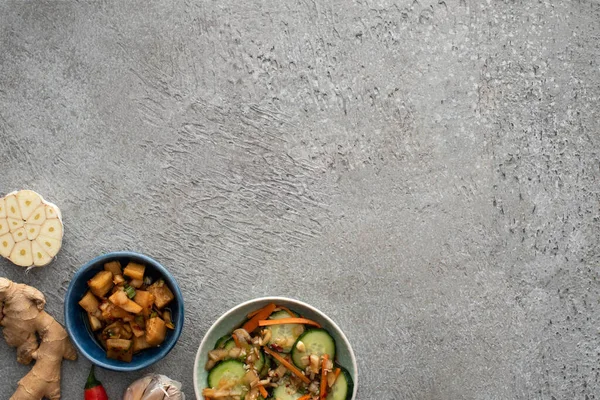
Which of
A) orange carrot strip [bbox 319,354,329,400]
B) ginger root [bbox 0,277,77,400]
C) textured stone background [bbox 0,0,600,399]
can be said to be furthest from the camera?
textured stone background [bbox 0,0,600,399]

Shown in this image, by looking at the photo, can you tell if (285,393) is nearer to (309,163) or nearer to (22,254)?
(309,163)

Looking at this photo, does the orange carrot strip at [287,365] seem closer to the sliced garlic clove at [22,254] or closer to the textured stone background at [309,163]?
the textured stone background at [309,163]

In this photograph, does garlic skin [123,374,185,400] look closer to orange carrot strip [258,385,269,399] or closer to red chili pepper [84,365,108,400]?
red chili pepper [84,365,108,400]

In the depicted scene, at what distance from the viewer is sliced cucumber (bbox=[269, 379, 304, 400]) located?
219 centimetres

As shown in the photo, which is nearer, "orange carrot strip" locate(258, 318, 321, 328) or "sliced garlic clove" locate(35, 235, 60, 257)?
"orange carrot strip" locate(258, 318, 321, 328)

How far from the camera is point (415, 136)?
2355mm

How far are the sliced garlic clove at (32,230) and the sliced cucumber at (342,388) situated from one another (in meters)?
1.10

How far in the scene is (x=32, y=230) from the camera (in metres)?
2.28

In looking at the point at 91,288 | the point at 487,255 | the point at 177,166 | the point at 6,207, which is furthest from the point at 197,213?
the point at 487,255

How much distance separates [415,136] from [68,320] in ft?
4.26

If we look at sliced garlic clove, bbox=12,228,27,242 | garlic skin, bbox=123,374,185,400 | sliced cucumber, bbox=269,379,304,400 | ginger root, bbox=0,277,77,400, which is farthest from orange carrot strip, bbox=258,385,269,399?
sliced garlic clove, bbox=12,228,27,242

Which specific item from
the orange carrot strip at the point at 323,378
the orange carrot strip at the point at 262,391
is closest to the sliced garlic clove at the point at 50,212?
the orange carrot strip at the point at 262,391

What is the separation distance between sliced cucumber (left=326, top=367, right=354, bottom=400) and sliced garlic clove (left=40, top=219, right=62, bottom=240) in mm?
1035

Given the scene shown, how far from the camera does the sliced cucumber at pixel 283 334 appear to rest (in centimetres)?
216
